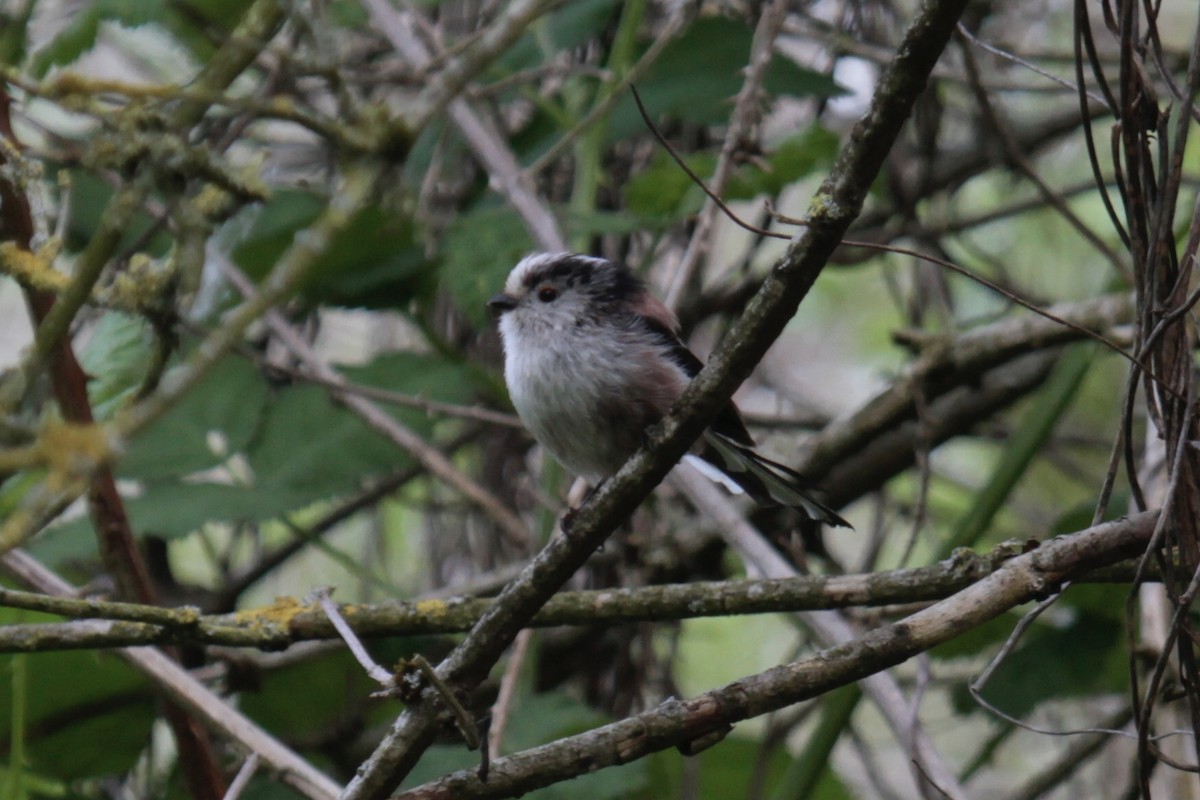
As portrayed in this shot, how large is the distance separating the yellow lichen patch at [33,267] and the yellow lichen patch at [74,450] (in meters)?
0.77

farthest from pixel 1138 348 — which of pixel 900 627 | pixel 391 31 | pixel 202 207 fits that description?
pixel 391 31

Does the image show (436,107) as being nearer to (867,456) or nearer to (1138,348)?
(1138,348)

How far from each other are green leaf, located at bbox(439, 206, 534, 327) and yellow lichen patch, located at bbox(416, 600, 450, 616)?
5.42 ft

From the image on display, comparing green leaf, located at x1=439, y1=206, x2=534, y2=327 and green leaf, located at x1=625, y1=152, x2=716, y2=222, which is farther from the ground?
green leaf, located at x1=625, y1=152, x2=716, y2=222

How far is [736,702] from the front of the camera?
1.89 metres

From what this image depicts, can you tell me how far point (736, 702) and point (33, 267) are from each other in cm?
133

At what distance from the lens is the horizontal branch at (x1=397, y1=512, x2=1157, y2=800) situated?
1.88 meters

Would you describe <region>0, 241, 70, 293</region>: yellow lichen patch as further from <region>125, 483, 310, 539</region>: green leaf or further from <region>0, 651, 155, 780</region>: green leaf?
<region>125, 483, 310, 539</region>: green leaf

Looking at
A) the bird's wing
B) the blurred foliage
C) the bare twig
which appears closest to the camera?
the bare twig

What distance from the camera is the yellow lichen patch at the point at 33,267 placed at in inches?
80.5

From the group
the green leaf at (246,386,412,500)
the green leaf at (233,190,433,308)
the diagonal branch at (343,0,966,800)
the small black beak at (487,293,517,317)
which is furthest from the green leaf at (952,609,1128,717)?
the diagonal branch at (343,0,966,800)

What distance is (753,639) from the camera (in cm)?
683

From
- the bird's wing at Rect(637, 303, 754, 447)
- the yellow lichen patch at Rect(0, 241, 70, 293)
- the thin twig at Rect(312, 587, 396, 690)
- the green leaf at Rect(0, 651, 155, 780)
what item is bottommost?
the green leaf at Rect(0, 651, 155, 780)

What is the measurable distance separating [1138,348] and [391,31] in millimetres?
2879
